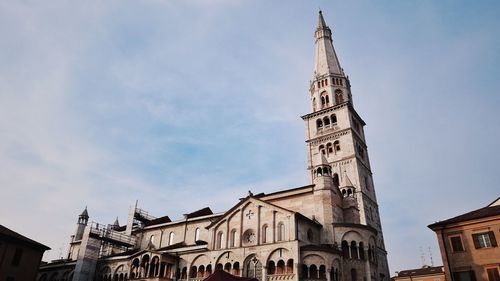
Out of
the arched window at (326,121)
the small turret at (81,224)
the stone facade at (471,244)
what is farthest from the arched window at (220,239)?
the small turret at (81,224)

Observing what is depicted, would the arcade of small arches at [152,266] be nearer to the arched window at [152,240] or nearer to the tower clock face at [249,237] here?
the tower clock face at [249,237]

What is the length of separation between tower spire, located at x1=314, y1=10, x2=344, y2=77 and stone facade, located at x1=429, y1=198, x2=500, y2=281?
3612 cm

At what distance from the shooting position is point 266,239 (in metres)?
36.4

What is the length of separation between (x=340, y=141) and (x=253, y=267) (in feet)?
84.0

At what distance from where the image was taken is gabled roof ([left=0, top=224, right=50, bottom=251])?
3653cm

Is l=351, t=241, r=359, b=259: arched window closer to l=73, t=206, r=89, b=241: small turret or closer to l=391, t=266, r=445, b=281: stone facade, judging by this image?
l=391, t=266, r=445, b=281: stone facade

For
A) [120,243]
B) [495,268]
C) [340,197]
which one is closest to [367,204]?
[340,197]

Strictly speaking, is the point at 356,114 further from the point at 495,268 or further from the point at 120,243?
the point at 120,243

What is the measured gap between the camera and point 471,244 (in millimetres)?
30781

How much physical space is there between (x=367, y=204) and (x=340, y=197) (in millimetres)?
7557

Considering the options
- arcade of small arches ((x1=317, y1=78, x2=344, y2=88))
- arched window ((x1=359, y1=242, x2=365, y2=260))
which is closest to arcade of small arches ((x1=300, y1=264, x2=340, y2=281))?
arched window ((x1=359, y1=242, x2=365, y2=260))

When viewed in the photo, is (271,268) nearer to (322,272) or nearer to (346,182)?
(322,272)

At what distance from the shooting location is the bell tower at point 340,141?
45.4 metres

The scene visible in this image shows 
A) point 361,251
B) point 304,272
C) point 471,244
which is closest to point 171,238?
point 304,272
